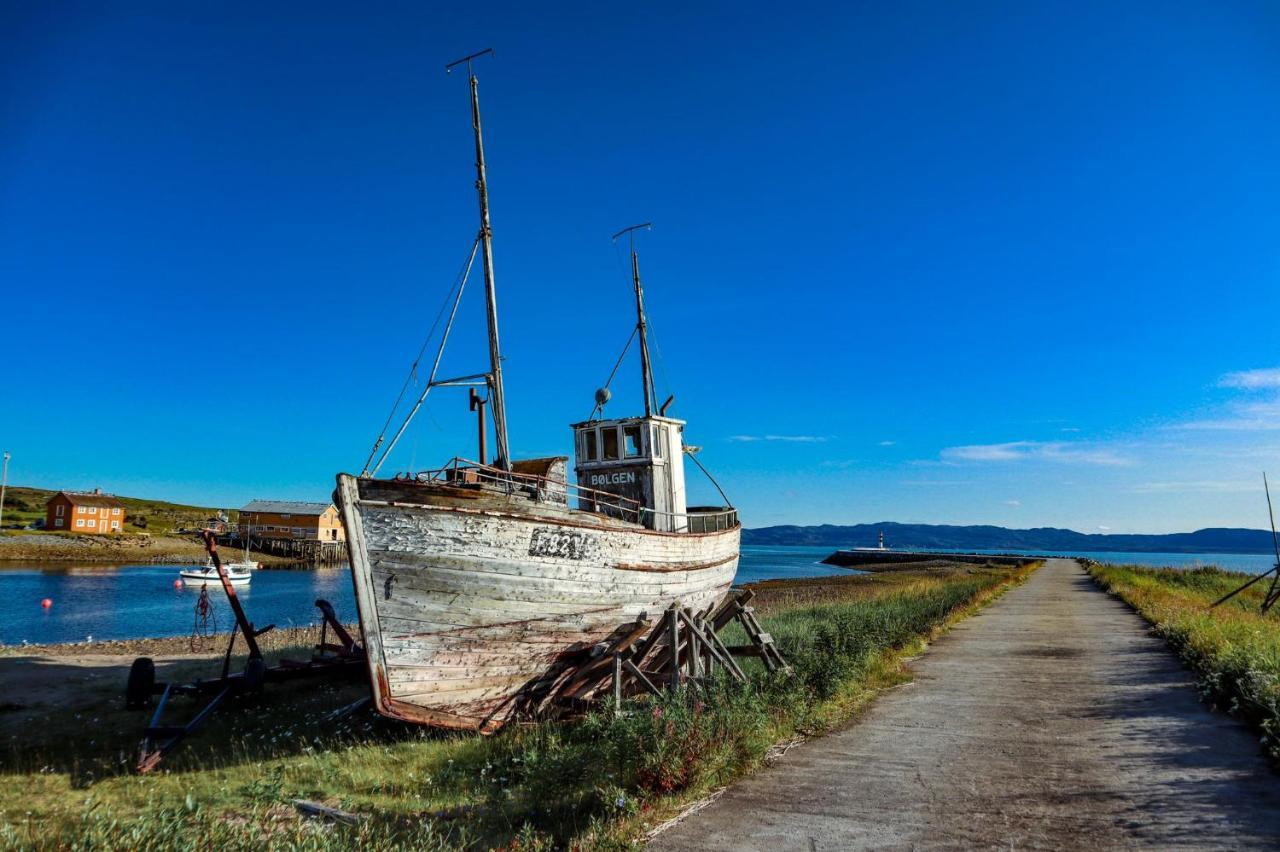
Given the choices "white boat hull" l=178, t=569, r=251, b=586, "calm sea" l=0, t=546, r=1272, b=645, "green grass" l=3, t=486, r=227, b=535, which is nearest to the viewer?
"calm sea" l=0, t=546, r=1272, b=645

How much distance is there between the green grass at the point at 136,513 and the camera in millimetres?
109938

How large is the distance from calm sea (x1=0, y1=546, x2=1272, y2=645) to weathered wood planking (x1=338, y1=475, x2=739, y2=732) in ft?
90.9

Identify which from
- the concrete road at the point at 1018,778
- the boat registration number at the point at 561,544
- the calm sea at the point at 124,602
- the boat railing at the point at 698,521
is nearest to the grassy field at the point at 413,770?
the concrete road at the point at 1018,778

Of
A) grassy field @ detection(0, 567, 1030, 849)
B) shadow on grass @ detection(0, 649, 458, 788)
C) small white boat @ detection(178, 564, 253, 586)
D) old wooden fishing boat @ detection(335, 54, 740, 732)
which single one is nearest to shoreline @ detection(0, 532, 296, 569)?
small white boat @ detection(178, 564, 253, 586)

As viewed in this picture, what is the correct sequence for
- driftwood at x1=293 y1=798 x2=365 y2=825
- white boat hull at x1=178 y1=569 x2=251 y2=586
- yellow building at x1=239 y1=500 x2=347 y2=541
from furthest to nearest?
yellow building at x1=239 y1=500 x2=347 y2=541, white boat hull at x1=178 y1=569 x2=251 y2=586, driftwood at x1=293 y1=798 x2=365 y2=825

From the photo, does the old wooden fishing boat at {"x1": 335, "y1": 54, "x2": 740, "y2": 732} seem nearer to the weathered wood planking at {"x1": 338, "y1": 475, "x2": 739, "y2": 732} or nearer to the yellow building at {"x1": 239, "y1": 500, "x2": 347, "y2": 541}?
the weathered wood planking at {"x1": 338, "y1": 475, "x2": 739, "y2": 732}

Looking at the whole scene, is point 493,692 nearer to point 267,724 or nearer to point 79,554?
point 267,724

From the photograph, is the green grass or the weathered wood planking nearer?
the weathered wood planking

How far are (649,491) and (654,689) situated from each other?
5.90 meters

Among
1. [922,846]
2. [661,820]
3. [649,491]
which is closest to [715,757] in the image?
[661,820]

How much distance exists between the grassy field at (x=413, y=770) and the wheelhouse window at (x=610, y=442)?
253 inches

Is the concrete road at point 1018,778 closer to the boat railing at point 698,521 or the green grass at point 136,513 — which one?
the boat railing at point 698,521

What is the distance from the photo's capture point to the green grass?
361ft

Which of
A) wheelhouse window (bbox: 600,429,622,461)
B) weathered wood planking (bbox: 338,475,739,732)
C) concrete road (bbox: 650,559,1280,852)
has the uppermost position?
wheelhouse window (bbox: 600,429,622,461)
